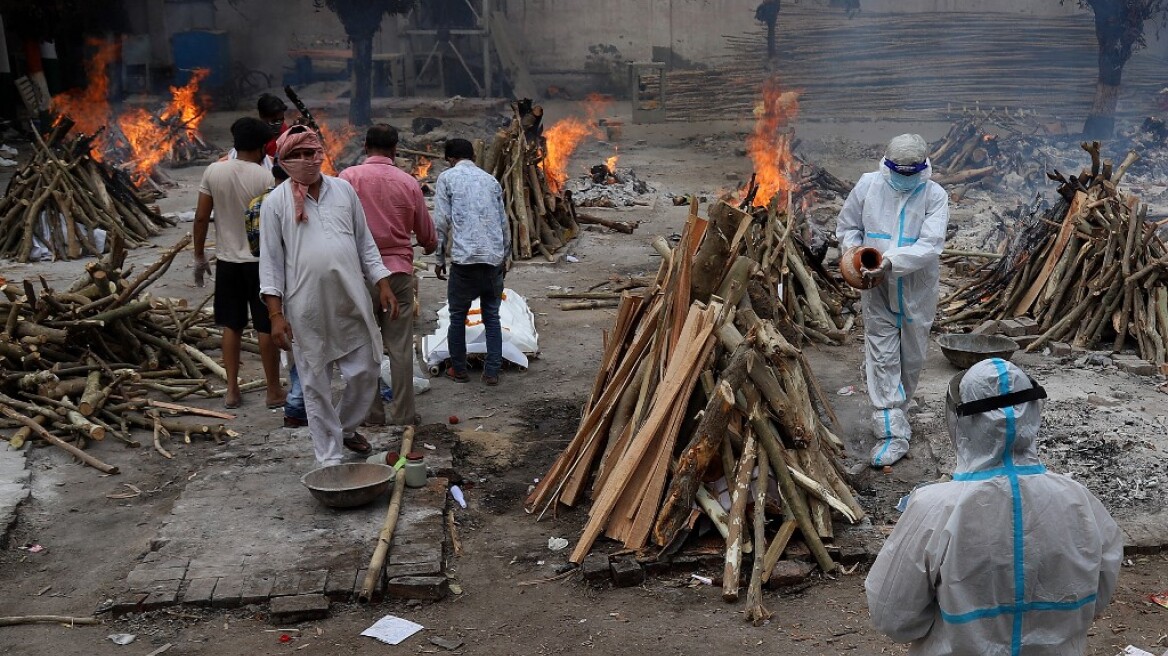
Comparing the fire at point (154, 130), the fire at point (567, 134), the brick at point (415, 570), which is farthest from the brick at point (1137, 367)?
the fire at point (154, 130)

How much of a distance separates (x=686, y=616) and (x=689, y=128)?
21948mm

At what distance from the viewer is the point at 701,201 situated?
16.9m

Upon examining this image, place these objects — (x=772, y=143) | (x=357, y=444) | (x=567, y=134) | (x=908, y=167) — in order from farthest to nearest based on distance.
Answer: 1. (x=567, y=134)
2. (x=772, y=143)
3. (x=908, y=167)
4. (x=357, y=444)

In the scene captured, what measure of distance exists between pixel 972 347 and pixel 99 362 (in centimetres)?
641

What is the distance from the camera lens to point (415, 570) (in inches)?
199

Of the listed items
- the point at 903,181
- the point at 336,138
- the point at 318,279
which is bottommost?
the point at 336,138

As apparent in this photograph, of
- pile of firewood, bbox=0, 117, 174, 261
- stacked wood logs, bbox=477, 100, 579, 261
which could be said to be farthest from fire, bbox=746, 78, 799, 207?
pile of firewood, bbox=0, 117, 174, 261

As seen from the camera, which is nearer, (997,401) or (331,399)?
(997,401)

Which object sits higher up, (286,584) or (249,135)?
(249,135)

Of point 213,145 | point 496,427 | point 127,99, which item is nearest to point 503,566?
point 496,427

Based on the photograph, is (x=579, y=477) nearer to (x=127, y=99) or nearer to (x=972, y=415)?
(x=972, y=415)

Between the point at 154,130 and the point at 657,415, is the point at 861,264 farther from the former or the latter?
the point at 154,130

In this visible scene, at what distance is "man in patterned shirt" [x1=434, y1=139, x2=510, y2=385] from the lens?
7.92 m

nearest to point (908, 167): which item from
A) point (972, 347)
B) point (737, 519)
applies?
point (972, 347)
